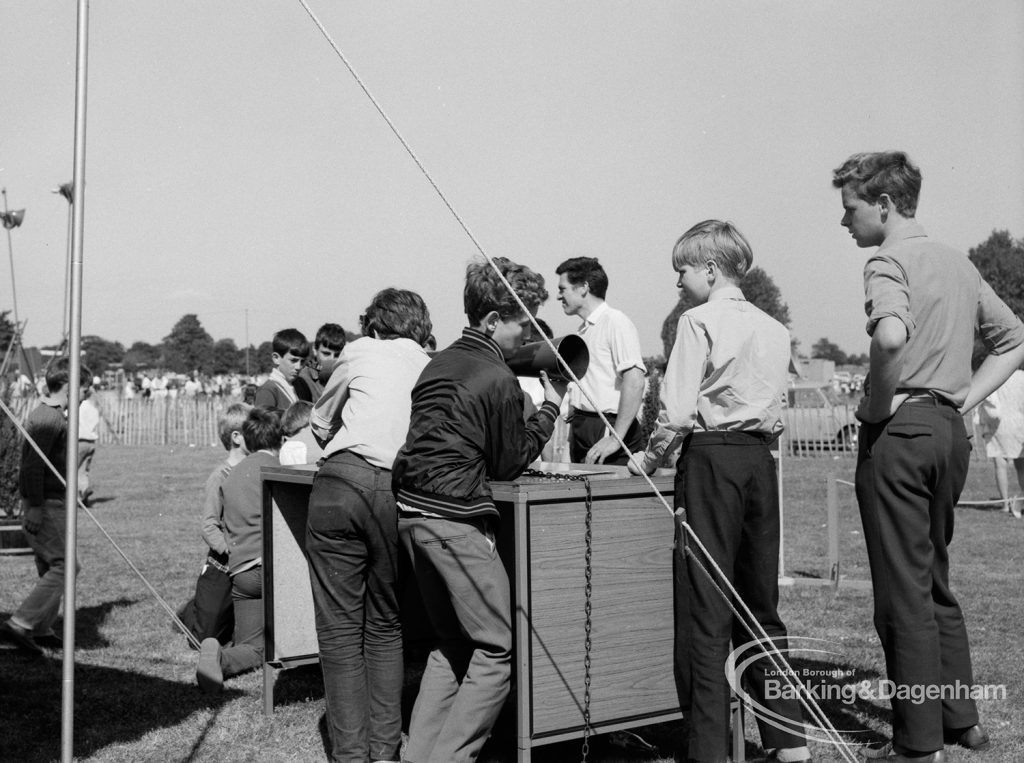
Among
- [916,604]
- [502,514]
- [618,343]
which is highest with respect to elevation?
[618,343]

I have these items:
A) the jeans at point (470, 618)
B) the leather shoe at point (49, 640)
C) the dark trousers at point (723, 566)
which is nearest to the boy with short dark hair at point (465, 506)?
the jeans at point (470, 618)

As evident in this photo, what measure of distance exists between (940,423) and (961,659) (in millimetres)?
907

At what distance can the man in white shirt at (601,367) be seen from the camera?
4.95m

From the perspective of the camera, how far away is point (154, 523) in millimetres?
11344

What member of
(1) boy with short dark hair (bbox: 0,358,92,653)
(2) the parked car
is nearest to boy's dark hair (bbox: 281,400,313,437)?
(1) boy with short dark hair (bbox: 0,358,92,653)

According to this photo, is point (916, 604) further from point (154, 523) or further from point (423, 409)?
point (154, 523)

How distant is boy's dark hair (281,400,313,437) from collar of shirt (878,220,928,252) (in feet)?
11.1

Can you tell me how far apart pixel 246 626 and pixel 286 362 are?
2377 millimetres

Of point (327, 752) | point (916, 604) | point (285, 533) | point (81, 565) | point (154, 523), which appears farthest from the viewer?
point (154, 523)

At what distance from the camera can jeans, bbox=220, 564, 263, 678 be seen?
5.09 meters

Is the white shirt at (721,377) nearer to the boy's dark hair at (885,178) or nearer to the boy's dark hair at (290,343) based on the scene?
the boy's dark hair at (885,178)

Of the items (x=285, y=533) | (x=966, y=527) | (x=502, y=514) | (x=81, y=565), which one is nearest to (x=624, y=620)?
(x=502, y=514)

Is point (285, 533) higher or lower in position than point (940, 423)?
lower

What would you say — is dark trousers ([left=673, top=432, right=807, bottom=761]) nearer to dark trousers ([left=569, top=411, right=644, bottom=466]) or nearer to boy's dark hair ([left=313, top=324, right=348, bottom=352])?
dark trousers ([left=569, top=411, right=644, bottom=466])
